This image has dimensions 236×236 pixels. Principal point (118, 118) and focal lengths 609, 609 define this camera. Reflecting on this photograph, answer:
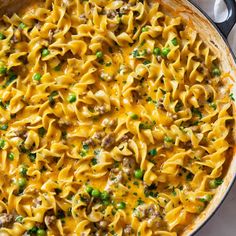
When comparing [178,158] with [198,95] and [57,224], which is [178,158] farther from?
[57,224]

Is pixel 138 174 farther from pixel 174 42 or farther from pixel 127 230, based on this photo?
pixel 174 42

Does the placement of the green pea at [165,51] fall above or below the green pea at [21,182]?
above

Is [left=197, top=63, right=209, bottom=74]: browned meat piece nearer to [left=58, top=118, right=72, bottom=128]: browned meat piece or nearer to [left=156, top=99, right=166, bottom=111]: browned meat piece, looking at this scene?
[left=156, top=99, right=166, bottom=111]: browned meat piece

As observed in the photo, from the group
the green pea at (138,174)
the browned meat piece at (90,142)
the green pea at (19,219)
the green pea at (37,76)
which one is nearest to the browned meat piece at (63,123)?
the browned meat piece at (90,142)

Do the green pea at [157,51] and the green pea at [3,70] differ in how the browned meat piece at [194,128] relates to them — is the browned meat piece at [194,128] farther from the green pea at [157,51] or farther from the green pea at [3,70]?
the green pea at [3,70]

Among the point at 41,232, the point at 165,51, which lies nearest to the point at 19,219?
the point at 41,232

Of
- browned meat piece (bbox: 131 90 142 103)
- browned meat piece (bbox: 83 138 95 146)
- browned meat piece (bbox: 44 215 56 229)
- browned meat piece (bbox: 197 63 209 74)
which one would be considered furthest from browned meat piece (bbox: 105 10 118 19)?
browned meat piece (bbox: 44 215 56 229)
